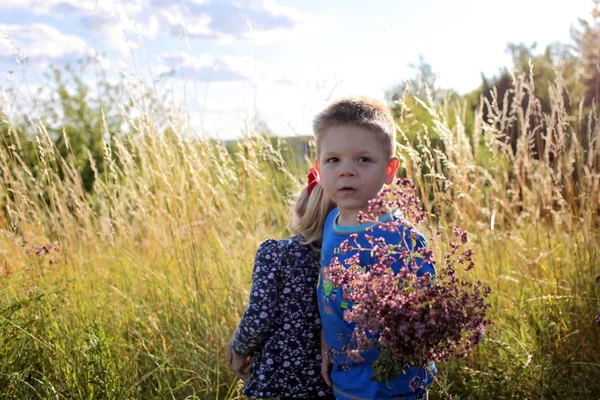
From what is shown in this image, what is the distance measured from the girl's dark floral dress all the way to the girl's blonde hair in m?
0.05

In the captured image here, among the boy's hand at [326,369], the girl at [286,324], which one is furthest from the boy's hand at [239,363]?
the boy's hand at [326,369]

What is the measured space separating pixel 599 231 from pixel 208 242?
1975 mm

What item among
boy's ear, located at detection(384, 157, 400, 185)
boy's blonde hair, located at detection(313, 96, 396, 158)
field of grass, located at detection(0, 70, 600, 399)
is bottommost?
A: field of grass, located at detection(0, 70, 600, 399)

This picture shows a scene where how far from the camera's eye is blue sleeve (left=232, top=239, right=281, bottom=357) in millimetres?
2098

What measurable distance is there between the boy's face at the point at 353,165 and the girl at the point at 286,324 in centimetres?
29

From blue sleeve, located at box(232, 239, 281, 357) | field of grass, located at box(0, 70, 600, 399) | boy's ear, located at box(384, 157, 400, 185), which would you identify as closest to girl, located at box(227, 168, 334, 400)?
blue sleeve, located at box(232, 239, 281, 357)

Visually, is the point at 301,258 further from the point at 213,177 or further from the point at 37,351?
the point at 213,177

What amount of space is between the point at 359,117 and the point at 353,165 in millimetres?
148

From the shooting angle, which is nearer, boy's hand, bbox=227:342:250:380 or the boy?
the boy

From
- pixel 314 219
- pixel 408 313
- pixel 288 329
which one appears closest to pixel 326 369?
pixel 288 329

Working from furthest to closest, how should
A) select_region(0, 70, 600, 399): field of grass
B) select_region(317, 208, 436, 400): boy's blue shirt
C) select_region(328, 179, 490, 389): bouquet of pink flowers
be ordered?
1. select_region(0, 70, 600, 399): field of grass
2. select_region(317, 208, 436, 400): boy's blue shirt
3. select_region(328, 179, 490, 389): bouquet of pink flowers

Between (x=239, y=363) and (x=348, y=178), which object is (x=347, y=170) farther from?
(x=239, y=363)

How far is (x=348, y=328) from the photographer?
75.5 inches

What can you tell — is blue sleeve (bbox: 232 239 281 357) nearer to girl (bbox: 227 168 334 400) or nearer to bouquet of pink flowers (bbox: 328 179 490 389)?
girl (bbox: 227 168 334 400)
